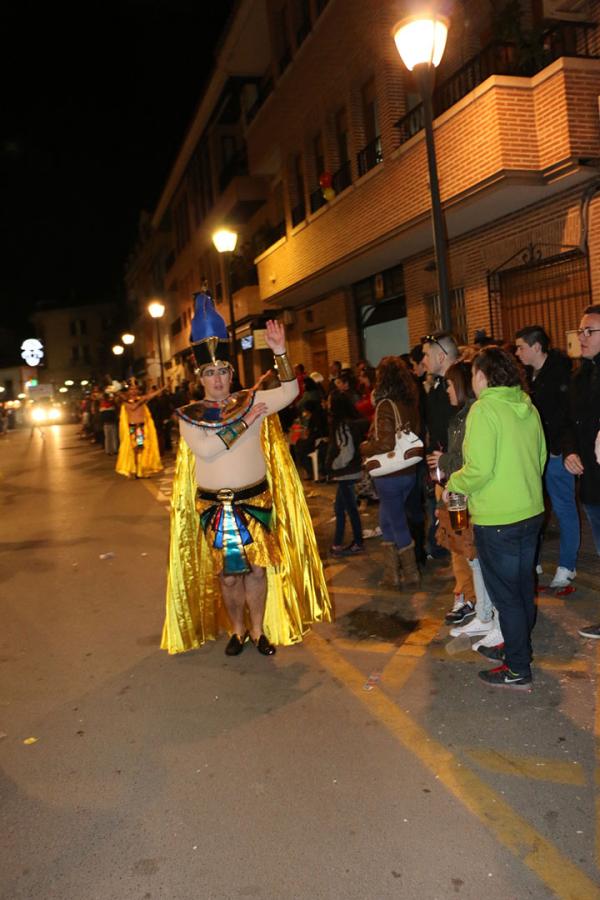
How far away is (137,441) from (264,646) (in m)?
10.7

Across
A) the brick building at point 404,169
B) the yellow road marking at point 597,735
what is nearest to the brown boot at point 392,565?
the yellow road marking at point 597,735

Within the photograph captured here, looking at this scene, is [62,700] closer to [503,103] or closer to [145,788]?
[145,788]

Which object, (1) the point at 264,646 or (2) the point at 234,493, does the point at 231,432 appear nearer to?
(2) the point at 234,493

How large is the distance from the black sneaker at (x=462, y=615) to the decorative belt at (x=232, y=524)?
4.97 ft

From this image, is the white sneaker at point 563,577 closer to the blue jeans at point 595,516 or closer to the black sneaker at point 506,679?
the blue jeans at point 595,516

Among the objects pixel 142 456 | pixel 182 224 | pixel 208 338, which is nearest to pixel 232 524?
pixel 208 338

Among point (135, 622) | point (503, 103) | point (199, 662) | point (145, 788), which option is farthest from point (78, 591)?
point (503, 103)

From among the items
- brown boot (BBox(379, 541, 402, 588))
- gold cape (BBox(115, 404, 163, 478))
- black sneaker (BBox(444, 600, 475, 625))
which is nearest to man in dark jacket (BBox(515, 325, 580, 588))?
black sneaker (BBox(444, 600, 475, 625))

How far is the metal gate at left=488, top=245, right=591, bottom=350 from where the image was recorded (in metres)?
10.9

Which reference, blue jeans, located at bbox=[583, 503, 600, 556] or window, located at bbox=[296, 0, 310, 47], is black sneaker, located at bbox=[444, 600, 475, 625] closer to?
blue jeans, located at bbox=[583, 503, 600, 556]

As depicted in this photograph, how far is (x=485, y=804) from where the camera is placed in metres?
3.16

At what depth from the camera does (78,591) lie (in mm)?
7168

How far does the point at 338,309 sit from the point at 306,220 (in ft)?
8.70

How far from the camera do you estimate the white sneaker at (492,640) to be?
4.75 meters
